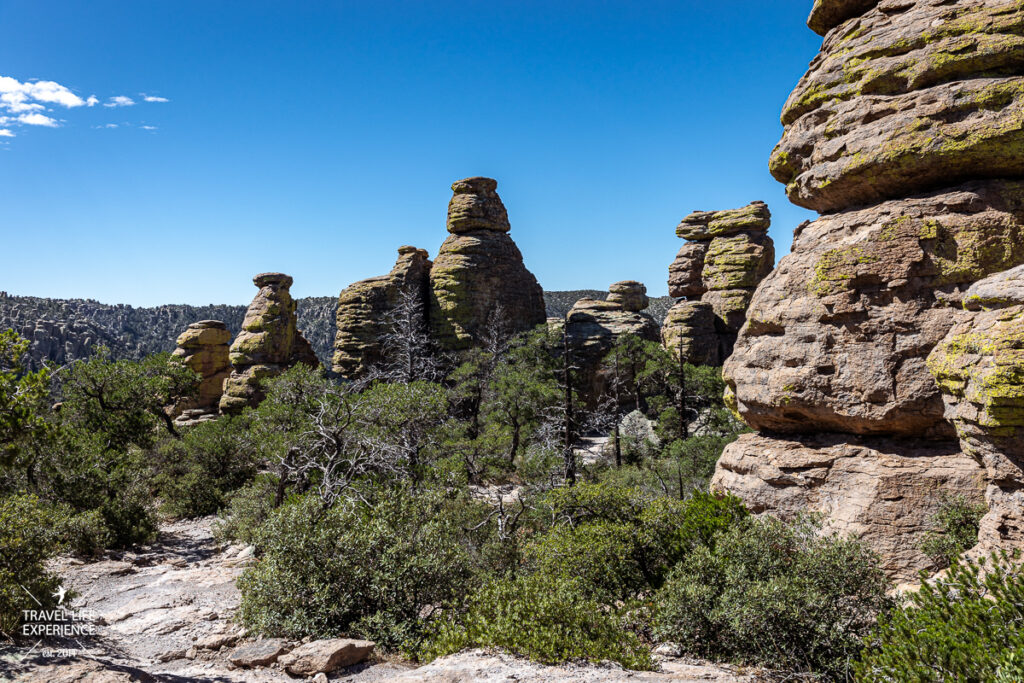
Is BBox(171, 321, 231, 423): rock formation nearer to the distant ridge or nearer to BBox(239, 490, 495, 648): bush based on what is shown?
the distant ridge

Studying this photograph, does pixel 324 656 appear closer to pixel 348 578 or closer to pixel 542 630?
pixel 348 578

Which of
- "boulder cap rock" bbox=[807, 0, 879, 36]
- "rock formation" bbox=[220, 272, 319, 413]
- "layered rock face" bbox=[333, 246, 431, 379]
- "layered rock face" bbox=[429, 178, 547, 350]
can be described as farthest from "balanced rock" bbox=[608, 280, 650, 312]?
"boulder cap rock" bbox=[807, 0, 879, 36]

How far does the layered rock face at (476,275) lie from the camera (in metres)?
36.8

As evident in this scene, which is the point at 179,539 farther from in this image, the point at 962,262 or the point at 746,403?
the point at 962,262

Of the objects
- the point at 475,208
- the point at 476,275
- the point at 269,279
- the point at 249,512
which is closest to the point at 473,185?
the point at 475,208

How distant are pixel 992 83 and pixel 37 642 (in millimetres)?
19142

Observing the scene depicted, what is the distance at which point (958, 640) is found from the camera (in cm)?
603

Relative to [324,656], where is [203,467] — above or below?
below

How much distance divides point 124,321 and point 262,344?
68965 mm

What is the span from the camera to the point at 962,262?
33.1 ft

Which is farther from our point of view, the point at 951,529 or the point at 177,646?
the point at 177,646

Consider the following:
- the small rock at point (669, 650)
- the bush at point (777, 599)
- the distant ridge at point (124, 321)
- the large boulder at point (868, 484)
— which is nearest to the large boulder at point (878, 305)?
the large boulder at point (868, 484)

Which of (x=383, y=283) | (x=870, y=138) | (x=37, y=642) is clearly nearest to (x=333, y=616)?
(x=37, y=642)

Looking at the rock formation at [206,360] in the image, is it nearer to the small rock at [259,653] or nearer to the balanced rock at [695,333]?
the balanced rock at [695,333]
